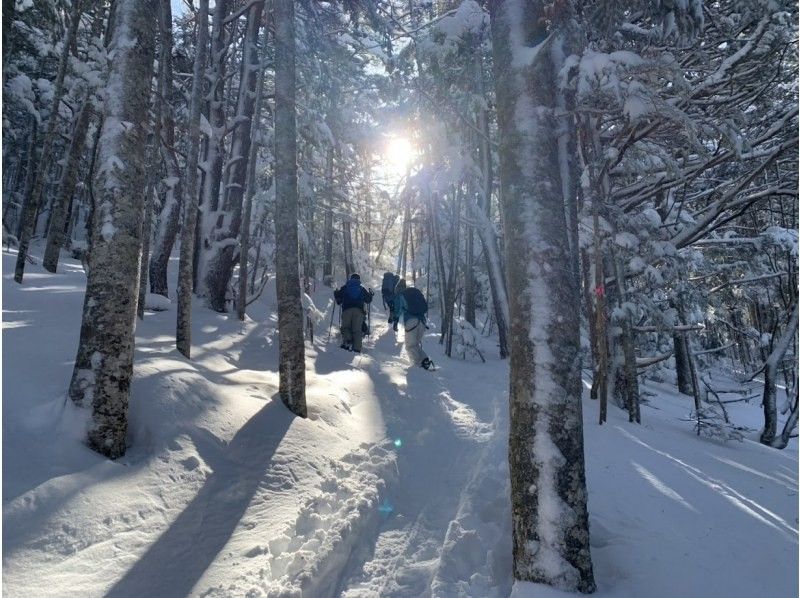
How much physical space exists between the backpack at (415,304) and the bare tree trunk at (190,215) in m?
5.94

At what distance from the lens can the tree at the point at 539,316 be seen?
3012mm

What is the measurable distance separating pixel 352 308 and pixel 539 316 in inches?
365

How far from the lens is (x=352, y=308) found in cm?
1221

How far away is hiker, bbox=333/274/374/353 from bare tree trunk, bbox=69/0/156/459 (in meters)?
7.85

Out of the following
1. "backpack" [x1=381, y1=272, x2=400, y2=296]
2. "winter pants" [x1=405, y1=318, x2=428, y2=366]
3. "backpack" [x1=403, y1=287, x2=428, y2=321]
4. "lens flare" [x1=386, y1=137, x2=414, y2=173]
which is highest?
"lens flare" [x1=386, y1=137, x2=414, y2=173]

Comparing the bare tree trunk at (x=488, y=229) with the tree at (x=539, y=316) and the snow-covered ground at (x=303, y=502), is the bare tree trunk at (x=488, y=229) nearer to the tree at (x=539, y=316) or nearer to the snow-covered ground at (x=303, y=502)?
the snow-covered ground at (x=303, y=502)

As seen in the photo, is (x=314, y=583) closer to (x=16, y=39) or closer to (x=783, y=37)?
(x=783, y=37)

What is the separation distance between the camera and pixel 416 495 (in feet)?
15.8

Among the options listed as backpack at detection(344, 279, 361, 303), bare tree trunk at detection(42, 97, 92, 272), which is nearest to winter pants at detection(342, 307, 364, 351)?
backpack at detection(344, 279, 361, 303)

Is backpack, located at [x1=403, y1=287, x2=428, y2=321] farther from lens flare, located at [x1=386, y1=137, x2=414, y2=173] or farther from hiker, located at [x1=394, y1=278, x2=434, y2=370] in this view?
lens flare, located at [x1=386, y1=137, x2=414, y2=173]

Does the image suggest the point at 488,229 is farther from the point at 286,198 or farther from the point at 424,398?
the point at 286,198

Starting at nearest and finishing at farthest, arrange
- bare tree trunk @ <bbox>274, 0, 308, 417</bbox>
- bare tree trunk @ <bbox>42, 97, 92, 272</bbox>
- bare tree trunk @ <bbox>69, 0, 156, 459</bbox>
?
bare tree trunk @ <bbox>69, 0, 156, 459</bbox>
bare tree trunk @ <bbox>274, 0, 308, 417</bbox>
bare tree trunk @ <bbox>42, 97, 92, 272</bbox>

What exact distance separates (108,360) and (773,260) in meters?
15.7

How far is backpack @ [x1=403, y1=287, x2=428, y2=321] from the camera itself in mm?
12188
